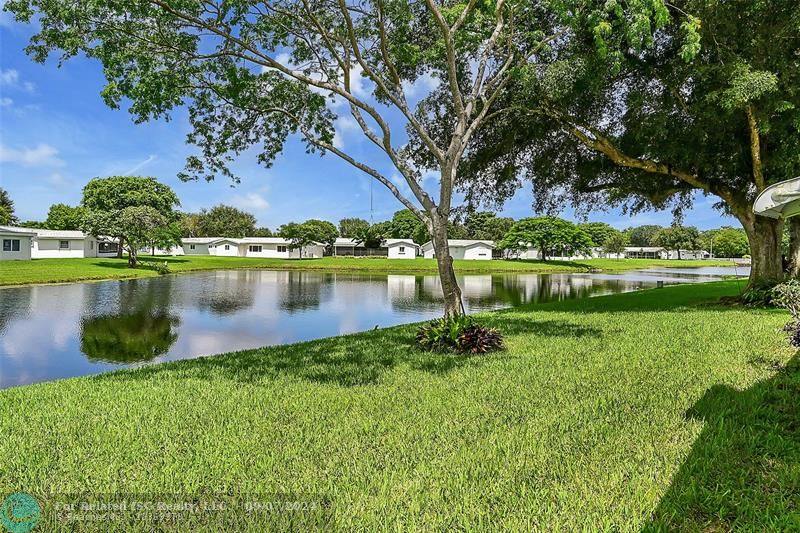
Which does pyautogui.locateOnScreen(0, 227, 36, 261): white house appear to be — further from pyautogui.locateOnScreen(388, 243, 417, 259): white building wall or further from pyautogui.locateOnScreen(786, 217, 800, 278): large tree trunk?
pyautogui.locateOnScreen(786, 217, 800, 278): large tree trunk

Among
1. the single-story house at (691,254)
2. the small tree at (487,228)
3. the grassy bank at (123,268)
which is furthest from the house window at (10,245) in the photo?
the single-story house at (691,254)

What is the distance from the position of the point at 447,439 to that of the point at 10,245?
46674 millimetres

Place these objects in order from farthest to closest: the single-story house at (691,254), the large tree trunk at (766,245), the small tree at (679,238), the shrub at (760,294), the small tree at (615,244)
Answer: the single-story house at (691,254), the small tree at (679,238), the small tree at (615,244), the large tree trunk at (766,245), the shrub at (760,294)

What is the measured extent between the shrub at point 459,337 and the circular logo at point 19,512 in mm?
5740

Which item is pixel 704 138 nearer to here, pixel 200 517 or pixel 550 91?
pixel 550 91

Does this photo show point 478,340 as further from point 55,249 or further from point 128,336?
point 55,249

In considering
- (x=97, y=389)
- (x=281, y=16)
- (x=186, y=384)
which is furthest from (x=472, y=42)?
(x=97, y=389)

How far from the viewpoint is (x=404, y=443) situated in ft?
11.9

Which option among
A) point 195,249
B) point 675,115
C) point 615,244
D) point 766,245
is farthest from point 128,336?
point 615,244

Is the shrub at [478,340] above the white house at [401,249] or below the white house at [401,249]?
below

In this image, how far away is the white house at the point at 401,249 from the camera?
6725 cm

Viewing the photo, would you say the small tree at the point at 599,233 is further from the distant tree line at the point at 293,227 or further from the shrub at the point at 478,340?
the shrub at the point at 478,340

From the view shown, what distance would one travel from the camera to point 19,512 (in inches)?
108

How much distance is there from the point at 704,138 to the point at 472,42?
6361mm
